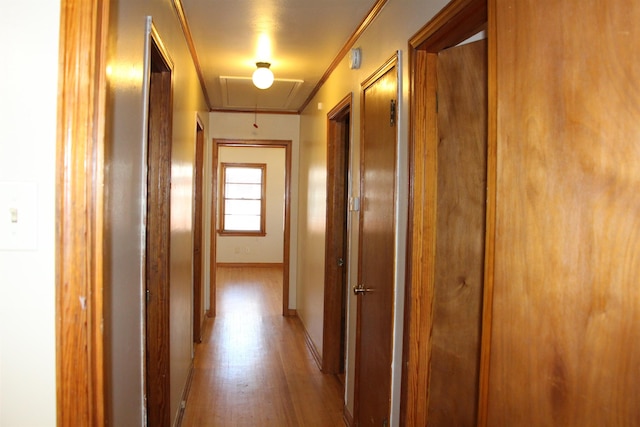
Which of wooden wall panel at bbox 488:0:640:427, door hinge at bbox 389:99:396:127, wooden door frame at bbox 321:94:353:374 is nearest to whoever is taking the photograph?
wooden wall panel at bbox 488:0:640:427

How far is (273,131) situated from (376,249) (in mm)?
3780

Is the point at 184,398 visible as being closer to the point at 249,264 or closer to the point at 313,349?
the point at 313,349

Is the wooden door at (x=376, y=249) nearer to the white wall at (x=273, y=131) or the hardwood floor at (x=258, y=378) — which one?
the hardwood floor at (x=258, y=378)

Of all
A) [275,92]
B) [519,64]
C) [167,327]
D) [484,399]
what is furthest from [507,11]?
[275,92]

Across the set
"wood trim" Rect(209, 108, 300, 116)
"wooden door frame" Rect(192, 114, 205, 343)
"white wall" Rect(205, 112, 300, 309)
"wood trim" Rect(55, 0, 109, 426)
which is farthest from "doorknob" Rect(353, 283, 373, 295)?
"wood trim" Rect(209, 108, 300, 116)

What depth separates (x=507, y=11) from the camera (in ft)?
3.81

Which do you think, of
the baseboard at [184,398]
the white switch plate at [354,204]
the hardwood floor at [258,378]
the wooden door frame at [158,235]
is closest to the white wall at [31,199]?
the wooden door frame at [158,235]

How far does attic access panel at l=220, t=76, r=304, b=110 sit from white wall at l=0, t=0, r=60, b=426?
372 cm

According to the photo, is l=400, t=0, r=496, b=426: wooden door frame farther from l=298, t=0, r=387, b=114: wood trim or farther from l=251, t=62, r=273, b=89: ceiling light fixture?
l=251, t=62, r=273, b=89: ceiling light fixture

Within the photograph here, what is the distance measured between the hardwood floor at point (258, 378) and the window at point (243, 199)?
3896 mm

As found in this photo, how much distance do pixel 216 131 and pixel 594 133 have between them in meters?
5.40

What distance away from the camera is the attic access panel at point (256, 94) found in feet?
15.1

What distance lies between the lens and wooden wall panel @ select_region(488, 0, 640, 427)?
814 mm

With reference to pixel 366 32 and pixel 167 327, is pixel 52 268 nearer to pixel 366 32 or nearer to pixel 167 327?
pixel 167 327
